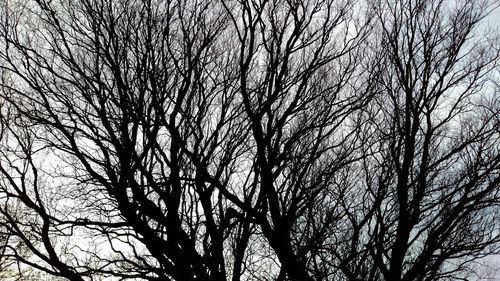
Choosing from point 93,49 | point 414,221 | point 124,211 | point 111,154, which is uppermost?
point 93,49

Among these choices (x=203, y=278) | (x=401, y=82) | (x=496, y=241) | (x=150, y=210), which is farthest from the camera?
(x=401, y=82)

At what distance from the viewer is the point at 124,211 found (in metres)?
6.16

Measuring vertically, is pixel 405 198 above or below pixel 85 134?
below

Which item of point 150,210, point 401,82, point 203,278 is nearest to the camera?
point 203,278

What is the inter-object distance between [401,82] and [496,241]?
3.01m

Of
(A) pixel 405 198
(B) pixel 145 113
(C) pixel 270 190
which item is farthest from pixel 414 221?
(B) pixel 145 113

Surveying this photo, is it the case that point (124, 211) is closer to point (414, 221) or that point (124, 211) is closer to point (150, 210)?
point (150, 210)

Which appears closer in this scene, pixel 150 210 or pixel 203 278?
pixel 203 278

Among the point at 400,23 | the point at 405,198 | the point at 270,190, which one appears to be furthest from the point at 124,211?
the point at 400,23

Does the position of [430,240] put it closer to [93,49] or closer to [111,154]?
[111,154]

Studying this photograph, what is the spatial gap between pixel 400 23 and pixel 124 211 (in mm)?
5565

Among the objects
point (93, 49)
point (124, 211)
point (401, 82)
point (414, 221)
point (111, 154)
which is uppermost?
point (93, 49)

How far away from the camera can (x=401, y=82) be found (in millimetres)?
7457

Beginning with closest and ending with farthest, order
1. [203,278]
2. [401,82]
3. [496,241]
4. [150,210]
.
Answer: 1. [203,278]
2. [150,210]
3. [496,241]
4. [401,82]
